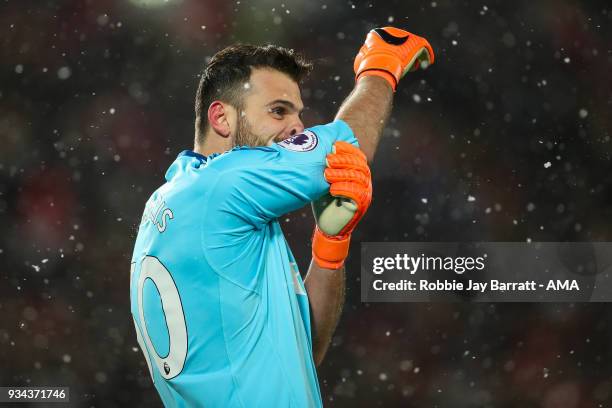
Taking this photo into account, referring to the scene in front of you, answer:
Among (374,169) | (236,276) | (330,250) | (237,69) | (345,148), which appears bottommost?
(236,276)

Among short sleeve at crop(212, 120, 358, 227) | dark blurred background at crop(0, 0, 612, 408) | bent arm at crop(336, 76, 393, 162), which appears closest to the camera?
short sleeve at crop(212, 120, 358, 227)

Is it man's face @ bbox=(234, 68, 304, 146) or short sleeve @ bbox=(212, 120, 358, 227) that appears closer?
short sleeve @ bbox=(212, 120, 358, 227)

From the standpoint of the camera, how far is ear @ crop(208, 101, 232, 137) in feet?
5.30

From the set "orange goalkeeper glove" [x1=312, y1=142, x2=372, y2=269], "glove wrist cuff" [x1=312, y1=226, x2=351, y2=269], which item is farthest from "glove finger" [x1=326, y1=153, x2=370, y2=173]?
"glove wrist cuff" [x1=312, y1=226, x2=351, y2=269]

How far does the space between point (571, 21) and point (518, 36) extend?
1.12 ft

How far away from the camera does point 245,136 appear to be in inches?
62.1

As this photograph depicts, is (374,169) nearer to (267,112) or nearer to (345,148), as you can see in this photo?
(267,112)

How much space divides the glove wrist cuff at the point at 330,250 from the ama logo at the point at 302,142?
0.96 feet

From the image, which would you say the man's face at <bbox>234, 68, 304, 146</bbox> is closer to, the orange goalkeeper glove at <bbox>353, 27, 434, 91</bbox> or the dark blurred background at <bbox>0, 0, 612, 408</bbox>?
the orange goalkeeper glove at <bbox>353, 27, 434, 91</bbox>

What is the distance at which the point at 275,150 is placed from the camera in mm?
1400

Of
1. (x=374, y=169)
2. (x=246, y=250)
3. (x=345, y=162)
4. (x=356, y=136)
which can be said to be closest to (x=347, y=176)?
(x=345, y=162)

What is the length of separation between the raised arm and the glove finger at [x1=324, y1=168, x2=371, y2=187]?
13 cm

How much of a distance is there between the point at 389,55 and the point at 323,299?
586mm

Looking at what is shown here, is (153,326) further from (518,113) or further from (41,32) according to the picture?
(518,113)
